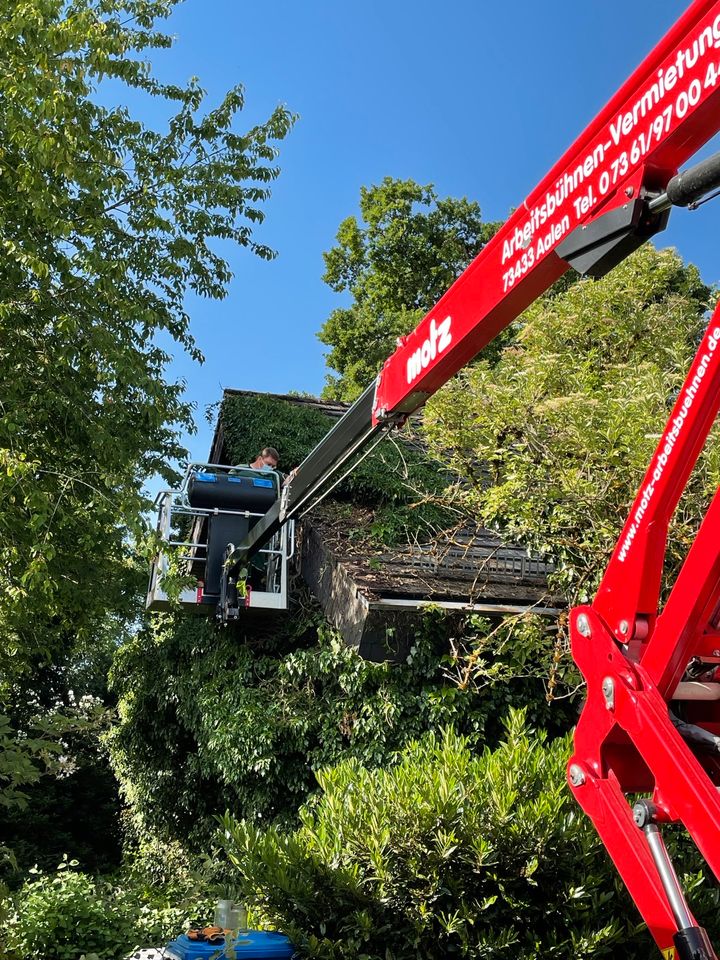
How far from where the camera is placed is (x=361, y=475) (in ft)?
41.0

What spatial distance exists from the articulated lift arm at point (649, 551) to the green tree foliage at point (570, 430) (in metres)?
3.59

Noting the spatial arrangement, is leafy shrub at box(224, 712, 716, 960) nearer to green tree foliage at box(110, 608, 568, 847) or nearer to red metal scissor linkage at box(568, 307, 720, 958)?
red metal scissor linkage at box(568, 307, 720, 958)

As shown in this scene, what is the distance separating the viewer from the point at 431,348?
5152 mm

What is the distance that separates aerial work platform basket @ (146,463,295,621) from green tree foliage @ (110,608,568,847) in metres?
0.78

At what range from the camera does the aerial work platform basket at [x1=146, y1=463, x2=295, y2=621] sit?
10.7m

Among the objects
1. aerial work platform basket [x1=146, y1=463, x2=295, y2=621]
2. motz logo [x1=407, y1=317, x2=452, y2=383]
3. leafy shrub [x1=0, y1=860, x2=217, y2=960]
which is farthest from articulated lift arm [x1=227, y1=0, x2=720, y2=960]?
aerial work platform basket [x1=146, y1=463, x2=295, y2=621]

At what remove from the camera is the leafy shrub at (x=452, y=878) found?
5637mm

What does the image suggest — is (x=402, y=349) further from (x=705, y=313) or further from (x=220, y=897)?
(x=705, y=313)

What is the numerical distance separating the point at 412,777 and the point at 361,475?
666 centimetres

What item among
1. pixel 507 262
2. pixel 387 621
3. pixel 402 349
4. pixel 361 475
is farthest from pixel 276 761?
pixel 507 262

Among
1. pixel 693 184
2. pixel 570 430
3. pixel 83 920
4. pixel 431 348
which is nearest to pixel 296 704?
pixel 83 920

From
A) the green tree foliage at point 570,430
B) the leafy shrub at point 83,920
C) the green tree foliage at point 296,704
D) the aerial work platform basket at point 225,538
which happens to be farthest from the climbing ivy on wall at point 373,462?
the leafy shrub at point 83,920

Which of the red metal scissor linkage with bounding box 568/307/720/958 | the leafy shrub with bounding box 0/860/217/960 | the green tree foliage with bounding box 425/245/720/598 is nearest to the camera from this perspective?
the red metal scissor linkage with bounding box 568/307/720/958

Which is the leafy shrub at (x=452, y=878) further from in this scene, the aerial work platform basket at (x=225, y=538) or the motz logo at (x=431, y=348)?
the aerial work platform basket at (x=225, y=538)
